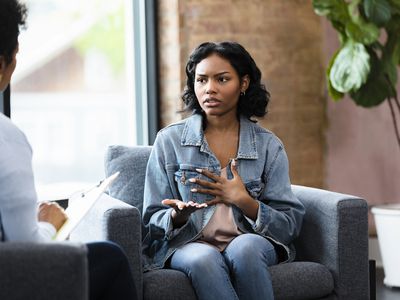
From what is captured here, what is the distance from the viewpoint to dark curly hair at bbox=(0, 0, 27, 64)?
80.4 inches

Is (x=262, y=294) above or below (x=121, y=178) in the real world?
below

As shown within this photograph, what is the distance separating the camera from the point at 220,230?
296 cm

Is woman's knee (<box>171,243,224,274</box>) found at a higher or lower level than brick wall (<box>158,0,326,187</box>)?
lower

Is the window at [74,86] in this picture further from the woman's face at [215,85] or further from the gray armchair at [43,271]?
the gray armchair at [43,271]

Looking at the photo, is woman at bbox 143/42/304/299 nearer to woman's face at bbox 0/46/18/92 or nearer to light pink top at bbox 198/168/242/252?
light pink top at bbox 198/168/242/252

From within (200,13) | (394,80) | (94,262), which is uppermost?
(200,13)

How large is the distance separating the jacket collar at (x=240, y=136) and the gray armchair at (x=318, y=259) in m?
0.29

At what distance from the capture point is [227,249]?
288 cm

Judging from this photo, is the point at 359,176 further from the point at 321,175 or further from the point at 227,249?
the point at 227,249

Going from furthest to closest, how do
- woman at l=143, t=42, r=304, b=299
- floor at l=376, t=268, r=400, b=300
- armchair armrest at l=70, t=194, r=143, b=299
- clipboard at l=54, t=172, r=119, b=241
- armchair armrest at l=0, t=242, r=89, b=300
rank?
floor at l=376, t=268, r=400, b=300
woman at l=143, t=42, r=304, b=299
armchair armrest at l=70, t=194, r=143, b=299
clipboard at l=54, t=172, r=119, b=241
armchair armrest at l=0, t=242, r=89, b=300

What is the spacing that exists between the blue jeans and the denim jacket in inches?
4.2

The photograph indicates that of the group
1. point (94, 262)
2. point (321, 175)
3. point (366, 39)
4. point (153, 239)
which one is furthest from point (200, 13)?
point (94, 262)

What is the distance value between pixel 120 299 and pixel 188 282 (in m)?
0.53

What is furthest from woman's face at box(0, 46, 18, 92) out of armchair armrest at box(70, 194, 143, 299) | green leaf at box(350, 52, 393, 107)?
green leaf at box(350, 52, 393, 107)
